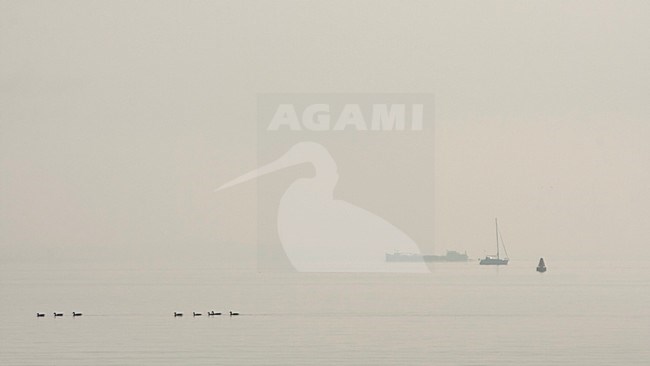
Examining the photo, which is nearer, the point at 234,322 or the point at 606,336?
the point at 606,336

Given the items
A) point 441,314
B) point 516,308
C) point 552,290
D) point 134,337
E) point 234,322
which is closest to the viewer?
point 134,337

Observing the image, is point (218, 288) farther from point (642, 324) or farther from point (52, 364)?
point (52, 364)

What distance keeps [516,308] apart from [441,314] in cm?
1200

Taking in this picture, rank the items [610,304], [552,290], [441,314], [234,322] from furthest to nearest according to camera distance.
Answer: [552,290] → [610,304] → [441,314] → [234,322]

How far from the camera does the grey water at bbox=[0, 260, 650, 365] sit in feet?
201

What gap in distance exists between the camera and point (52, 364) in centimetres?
5862

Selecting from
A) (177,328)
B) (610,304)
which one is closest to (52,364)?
(177,328)

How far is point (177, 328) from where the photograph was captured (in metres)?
79.6

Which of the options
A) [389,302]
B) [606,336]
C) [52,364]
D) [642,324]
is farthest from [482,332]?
[389,302]

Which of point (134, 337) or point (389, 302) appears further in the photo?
point (389, 302)

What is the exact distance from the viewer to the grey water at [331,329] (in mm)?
61156

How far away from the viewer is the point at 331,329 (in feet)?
256

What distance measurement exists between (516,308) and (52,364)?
167 ft

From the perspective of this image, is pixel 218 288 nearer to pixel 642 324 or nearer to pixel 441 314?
pixel 441 314
